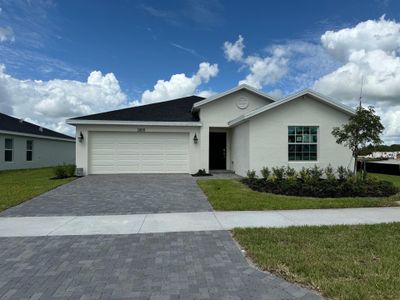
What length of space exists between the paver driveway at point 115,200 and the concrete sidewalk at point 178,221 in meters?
0.64

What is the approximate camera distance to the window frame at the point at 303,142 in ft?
51.1

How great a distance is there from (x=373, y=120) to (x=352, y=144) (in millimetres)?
1170

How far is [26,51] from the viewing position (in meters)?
16.3

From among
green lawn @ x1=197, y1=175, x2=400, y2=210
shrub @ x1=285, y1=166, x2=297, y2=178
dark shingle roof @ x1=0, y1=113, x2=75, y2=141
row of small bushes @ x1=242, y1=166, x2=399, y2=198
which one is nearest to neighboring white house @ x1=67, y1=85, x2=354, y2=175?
shrub @ x1=285, y1=166, x2=297, y2=178

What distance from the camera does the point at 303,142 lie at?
15695 millimetres

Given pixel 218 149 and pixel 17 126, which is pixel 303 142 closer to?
pixel 218 149

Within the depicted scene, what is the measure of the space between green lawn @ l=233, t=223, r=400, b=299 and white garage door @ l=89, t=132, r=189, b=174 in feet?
38.9

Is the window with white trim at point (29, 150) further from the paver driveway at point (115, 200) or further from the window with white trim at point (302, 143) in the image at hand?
the window with white trim at point (302, 143)

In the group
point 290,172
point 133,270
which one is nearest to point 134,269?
point 133,270

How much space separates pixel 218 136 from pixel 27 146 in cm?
1592

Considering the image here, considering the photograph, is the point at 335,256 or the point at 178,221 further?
the point at 178,221

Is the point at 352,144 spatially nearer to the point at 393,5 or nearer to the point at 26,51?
the point at 393,5

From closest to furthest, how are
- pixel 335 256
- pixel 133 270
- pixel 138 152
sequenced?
pixel 133 270 < pixel 335 256 < pixel 138 152

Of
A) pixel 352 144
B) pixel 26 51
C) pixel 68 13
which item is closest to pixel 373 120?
pixel 352 144
